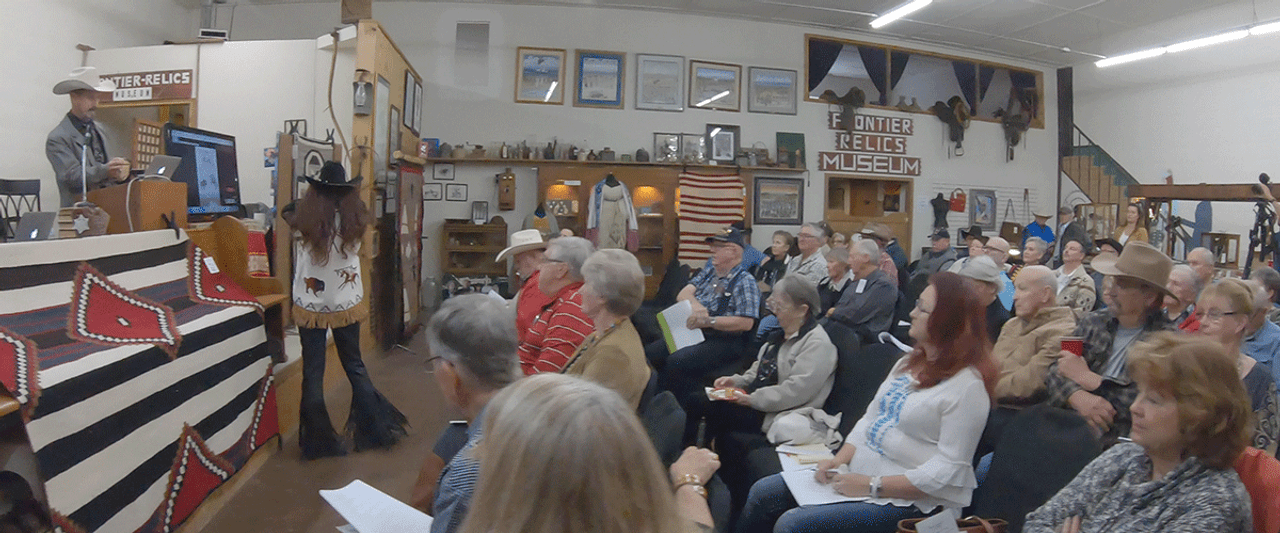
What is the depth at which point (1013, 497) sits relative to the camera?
1970 mm

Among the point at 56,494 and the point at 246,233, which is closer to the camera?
the point at 56,494

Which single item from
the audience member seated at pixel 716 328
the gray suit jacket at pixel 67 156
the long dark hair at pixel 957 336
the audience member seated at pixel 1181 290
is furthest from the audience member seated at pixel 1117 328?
the gray suit jacket at pixel 67 156

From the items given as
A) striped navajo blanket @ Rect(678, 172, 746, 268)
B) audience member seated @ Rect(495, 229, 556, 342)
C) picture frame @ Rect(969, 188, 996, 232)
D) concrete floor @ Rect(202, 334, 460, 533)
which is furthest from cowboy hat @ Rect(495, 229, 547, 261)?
picture frame @ Rect(969, 188, 996, 232)

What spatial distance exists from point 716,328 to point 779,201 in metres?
6.47

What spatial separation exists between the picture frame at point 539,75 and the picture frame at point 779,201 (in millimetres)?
2993

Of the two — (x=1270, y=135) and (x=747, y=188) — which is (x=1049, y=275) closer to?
(x=747, y=188)

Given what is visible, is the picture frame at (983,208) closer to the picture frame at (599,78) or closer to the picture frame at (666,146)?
the picture frame at (666,146)

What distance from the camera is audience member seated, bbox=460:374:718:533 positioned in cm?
85

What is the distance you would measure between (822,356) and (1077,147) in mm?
11629

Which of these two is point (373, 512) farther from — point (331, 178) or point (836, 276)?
point (836, 276)

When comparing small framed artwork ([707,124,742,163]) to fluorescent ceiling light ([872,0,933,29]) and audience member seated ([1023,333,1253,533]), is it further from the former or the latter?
audience member seated ([1023,333,1253,533])

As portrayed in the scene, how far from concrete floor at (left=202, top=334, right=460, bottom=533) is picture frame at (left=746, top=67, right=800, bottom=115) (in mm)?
6709

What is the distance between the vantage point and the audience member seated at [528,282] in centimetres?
307

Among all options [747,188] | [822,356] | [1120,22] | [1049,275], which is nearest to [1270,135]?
[1120,22]
